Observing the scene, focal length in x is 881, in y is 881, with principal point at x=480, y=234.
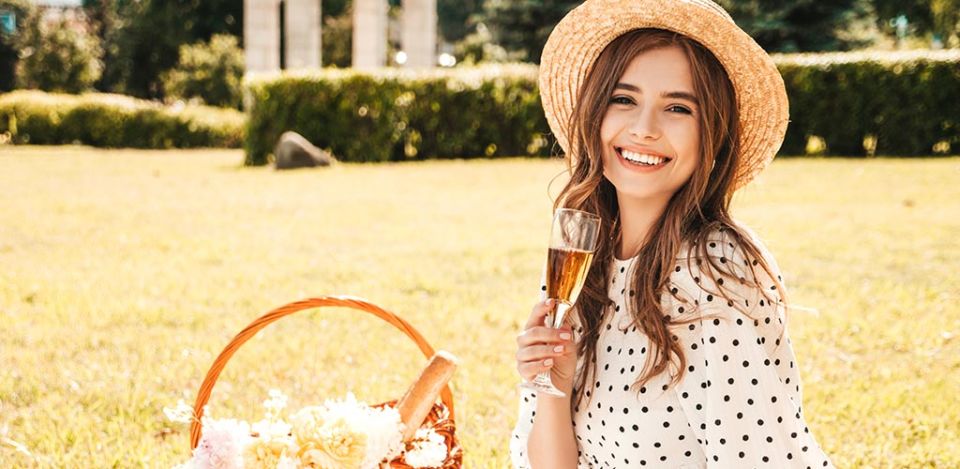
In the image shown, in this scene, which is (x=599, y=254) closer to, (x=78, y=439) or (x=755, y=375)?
(x=755, y=375)

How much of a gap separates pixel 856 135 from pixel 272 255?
40.0 ft

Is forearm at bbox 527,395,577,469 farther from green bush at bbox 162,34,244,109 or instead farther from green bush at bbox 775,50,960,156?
green bush at bbox 162,34,244,109

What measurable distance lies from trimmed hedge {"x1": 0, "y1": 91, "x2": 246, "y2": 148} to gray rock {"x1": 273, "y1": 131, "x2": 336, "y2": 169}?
1027cm

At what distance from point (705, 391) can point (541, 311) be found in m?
0.44

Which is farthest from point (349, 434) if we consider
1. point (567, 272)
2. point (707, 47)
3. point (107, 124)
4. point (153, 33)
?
point (153, 33)

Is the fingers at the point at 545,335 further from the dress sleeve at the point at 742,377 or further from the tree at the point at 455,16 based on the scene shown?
the tree at the point at 455,16

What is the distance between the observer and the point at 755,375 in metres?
2.04

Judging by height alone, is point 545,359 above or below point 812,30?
below

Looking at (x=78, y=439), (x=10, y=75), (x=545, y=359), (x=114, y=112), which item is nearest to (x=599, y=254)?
(x=545, y=359)

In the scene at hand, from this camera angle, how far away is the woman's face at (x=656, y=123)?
2.26 metres

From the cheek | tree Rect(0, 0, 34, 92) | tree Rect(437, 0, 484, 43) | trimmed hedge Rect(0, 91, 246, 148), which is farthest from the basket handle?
tree Rect(437, 0, 484, 43)

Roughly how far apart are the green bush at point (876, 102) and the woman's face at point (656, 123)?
14.6 metres

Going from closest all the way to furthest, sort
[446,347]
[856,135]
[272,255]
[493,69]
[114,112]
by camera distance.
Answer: [446,347], [272,255], [856,135], [493,69], [114,112]

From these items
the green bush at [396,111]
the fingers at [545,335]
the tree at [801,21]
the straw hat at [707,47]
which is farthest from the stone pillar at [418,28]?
the fingers at [545,335]
